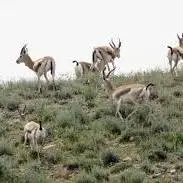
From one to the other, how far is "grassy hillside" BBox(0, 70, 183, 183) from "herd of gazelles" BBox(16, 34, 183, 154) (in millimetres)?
464

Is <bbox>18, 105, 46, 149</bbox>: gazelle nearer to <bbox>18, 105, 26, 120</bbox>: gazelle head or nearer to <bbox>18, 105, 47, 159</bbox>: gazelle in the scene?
<bbox>18, 105, 47, 159</bbox>: gazelle

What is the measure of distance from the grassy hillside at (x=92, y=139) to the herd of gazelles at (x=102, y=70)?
46cm

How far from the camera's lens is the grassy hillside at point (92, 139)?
13.0 metres

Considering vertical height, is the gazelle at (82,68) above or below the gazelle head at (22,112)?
above

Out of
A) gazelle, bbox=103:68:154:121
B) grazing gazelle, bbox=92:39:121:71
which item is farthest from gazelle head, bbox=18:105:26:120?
grazing gazelle, bbox=92:39:121:71

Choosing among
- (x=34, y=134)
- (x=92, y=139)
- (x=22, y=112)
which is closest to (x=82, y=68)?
(x=22, y=112)

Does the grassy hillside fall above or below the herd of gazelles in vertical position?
below

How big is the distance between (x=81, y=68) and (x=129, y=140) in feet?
28.5

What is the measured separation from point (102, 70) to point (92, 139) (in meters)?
5.70

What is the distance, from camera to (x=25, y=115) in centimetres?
1714

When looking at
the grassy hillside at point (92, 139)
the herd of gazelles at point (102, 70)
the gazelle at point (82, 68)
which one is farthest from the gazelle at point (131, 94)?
the gazelle at point (82, 68)

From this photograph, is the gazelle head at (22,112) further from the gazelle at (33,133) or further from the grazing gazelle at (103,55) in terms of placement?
the grazing gazelle at (103,55)

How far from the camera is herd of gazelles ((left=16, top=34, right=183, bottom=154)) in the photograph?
14648mm

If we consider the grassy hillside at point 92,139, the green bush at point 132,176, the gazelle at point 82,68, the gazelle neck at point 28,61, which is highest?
the gazelle neck at point 28,61
